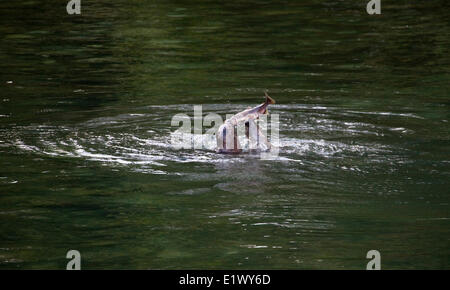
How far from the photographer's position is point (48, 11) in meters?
21.7

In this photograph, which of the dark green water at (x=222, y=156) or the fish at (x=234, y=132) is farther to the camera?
the fish at (x=234, y=132)

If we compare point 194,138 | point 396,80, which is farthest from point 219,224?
point 396,80

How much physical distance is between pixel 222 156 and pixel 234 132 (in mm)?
299

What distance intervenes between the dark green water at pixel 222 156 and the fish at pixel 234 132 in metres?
0.25

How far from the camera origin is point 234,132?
10.6 m

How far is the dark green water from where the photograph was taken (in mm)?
8242

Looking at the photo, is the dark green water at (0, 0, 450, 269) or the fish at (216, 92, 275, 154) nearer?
the dark green water at (0, 0, 450, 269)

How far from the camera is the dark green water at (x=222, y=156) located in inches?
324

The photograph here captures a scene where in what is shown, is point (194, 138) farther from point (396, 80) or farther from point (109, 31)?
point (109, 31)

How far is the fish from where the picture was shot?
10219 mm

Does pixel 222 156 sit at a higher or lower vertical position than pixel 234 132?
lower

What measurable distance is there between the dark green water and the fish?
0.25m

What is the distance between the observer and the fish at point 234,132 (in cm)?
1022

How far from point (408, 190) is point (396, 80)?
5.62m
